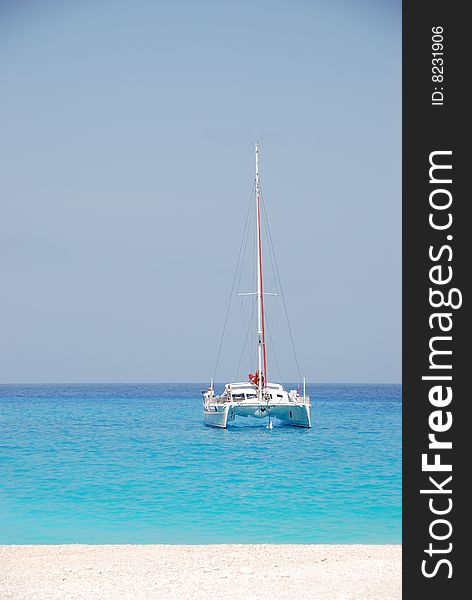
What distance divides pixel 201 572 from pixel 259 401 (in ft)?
84.7

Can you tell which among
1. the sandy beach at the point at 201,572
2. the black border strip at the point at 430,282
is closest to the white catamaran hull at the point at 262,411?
the sandy beach at the point at 201,572

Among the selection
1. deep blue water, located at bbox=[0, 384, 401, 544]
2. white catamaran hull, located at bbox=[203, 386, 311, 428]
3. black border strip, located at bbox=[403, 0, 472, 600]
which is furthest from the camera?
white catamaran hull, located at bbox=[203, 386, 311, 428]

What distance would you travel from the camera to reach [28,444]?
30062 millimetres

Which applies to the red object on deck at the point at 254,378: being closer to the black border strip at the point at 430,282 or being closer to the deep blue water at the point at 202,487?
the deep blue water at the point at 202,487

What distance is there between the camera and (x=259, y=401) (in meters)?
33.7

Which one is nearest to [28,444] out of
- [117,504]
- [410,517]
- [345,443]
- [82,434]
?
[82,434]

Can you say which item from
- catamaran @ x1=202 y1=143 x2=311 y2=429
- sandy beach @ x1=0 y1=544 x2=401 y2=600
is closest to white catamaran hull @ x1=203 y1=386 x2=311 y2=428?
catamaran @ x1=202 y1=143 x2=311 y2=429

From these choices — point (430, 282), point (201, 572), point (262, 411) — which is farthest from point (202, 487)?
point (262, 411)

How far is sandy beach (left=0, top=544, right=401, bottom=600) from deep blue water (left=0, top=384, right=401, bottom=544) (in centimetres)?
335

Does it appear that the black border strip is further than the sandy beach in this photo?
No

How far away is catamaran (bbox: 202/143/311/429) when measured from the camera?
110ft

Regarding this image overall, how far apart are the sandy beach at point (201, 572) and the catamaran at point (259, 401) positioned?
78.0 ft

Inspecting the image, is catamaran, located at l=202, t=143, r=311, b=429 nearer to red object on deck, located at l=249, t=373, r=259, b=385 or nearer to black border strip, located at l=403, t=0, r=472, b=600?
red object on deck, located at l=249, t=373, r=259, b=385

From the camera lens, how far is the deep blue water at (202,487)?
13242 mm
